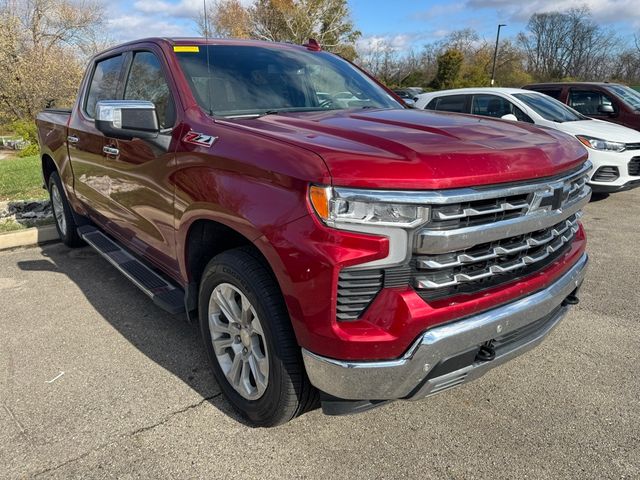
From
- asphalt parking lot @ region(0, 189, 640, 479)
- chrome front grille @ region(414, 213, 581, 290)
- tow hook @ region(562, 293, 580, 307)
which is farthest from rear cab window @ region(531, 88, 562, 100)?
chrome front grille @ region(414, 213, 581, 290)

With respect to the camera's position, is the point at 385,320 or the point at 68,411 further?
the point at 68,411

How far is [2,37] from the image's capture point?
19.8m

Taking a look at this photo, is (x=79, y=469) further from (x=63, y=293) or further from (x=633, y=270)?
(x=633, y=270)

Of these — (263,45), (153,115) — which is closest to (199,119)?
(153,115)

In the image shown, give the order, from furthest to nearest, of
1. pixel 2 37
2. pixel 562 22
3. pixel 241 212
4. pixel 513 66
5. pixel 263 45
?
pixel 562 22 < pixel 513 66 < pixel 2 37 < pixel 263 45 < pixel 241 212

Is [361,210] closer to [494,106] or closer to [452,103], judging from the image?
[494,106]

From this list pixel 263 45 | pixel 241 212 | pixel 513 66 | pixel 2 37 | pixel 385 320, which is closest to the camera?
pixel 385 320

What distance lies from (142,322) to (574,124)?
7122 mm

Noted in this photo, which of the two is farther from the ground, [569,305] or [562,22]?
[562,22]

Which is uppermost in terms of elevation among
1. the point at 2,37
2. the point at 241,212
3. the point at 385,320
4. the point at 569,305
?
the point at 2,37

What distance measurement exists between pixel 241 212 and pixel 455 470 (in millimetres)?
1504

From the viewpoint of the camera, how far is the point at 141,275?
3.46m

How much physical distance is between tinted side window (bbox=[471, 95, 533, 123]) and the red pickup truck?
5.84m

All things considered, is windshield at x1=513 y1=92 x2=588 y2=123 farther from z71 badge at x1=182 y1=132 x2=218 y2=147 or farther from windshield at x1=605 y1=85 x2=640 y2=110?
z71 badge at x1=182 y1=132 x2=218 y2=147
